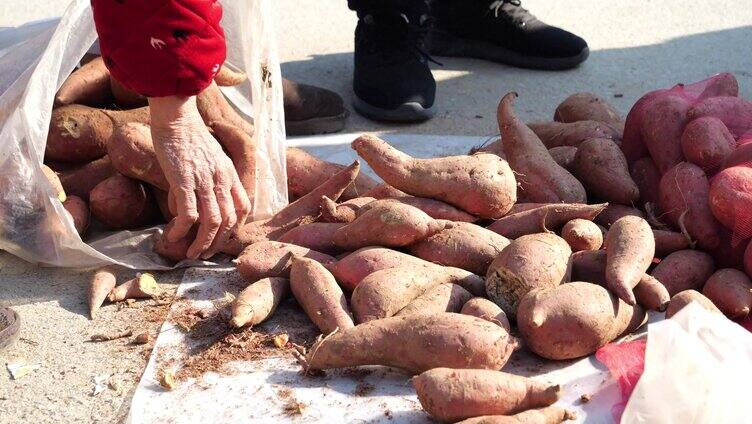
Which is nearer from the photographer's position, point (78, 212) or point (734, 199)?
point (734, 199)

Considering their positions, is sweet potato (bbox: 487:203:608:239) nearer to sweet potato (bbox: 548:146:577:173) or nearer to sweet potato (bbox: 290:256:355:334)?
sweet potato (bbox: 548:146:577:173)

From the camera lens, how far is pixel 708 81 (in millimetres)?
2395

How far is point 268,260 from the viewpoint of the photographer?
6.60 ft

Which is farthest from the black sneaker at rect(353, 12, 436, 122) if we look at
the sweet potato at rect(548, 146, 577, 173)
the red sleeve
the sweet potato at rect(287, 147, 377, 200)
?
the red sleeve

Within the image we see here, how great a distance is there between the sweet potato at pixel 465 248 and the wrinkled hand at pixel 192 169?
16.9 inches

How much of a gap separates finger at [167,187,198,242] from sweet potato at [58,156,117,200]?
38cm

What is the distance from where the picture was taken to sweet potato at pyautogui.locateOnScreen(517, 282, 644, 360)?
169 centimetres

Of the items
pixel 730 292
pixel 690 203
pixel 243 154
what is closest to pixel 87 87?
pixel 243 154

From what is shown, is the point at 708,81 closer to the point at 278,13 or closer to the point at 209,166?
the point at 209,166

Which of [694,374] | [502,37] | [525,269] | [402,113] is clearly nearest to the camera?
[694,374]

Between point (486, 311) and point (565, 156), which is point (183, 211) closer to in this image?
point (486, 311)

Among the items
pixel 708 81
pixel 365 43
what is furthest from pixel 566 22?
pixel 708 81

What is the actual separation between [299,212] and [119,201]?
438 millimetres

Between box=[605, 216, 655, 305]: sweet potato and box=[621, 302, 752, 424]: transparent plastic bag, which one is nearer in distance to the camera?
box=[621, 302, 752, 424]: transparent plastic bag
